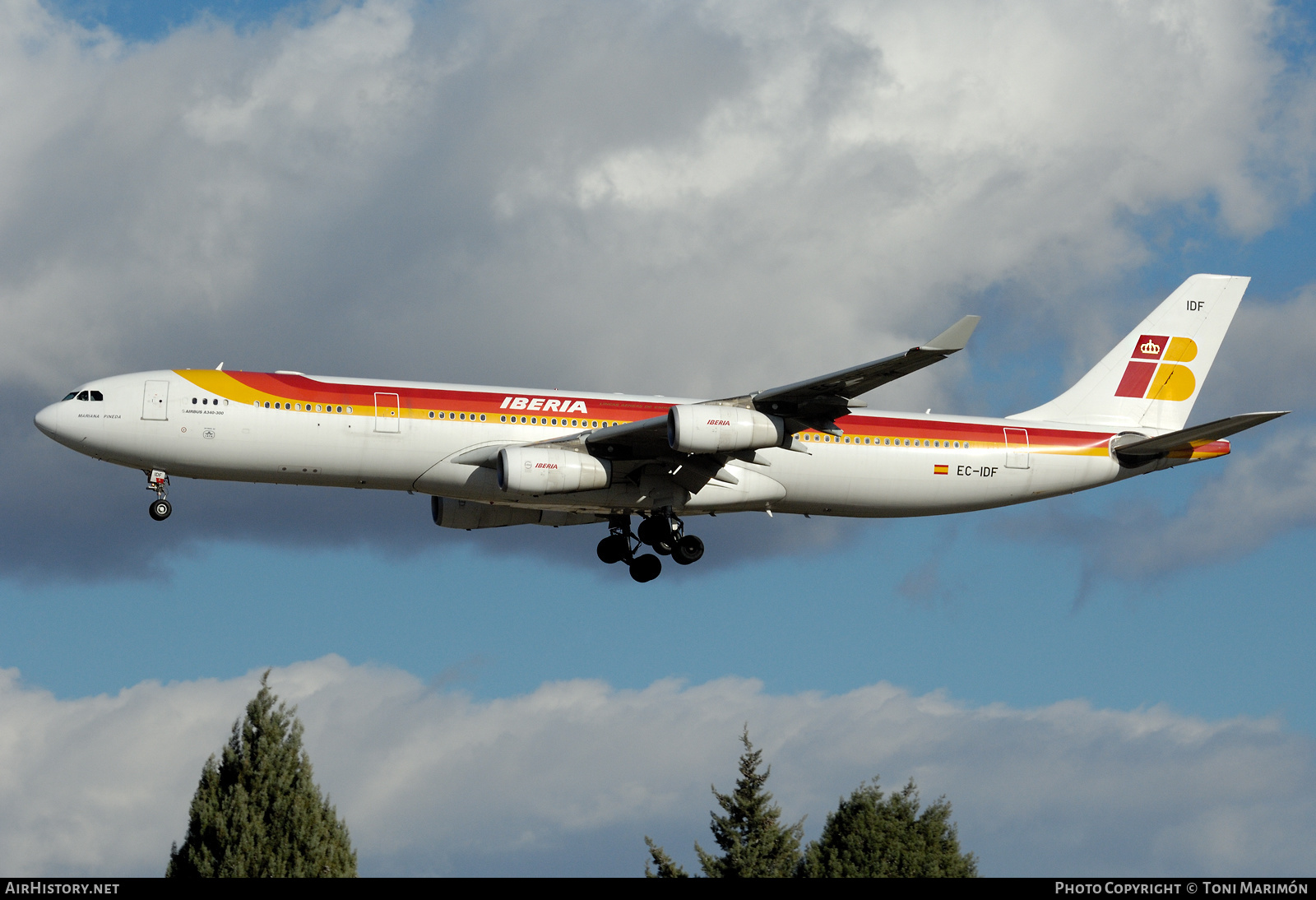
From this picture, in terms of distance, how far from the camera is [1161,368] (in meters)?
54.3

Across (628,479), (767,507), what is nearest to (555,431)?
(628,479)

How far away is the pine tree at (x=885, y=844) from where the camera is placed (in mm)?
56875

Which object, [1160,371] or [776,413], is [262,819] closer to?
[776,413]

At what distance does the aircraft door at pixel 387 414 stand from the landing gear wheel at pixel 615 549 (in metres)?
9.63

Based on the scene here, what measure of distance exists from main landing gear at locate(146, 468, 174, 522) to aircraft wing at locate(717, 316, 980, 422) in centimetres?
1595

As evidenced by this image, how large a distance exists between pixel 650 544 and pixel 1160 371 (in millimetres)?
19614

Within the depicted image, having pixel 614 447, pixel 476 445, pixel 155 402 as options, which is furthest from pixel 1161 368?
pixel 155 402

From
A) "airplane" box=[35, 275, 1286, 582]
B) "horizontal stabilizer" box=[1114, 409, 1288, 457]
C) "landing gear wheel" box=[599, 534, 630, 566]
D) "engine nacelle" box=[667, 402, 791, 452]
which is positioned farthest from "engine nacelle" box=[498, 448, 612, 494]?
"horizontal stabilizer" box=[1114, 409, 1288, 457]

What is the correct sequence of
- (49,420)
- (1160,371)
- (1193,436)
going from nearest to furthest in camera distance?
(49,420) < (1193,436) < (1160,371)

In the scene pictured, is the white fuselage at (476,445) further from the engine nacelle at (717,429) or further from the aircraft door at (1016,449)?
the engine nacelle at (717,429)

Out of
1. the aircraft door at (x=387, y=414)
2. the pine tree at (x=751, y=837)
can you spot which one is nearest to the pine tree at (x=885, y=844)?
the pine tree at (x=751, y=837)

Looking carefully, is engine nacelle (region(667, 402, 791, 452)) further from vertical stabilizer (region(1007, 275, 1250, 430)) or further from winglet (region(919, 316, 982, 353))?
vertical stabilizer (region(1007, 275, 1250, 430))
